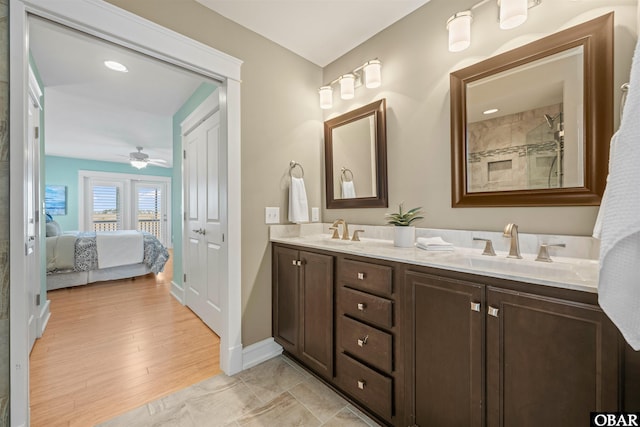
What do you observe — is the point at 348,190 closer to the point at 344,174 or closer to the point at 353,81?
the point at 344,174

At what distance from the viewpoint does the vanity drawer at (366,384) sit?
1.27m

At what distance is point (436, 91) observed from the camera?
1656 millimetres

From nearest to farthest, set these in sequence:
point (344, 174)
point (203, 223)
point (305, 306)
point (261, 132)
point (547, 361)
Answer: point (547, 361) → point (305, 306) → point (261, 132) → point (344, 174) → point (203, 223)

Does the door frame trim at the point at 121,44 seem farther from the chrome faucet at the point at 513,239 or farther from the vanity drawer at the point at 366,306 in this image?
the chrome faucet at the point at 513,239

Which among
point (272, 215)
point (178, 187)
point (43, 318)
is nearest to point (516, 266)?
point (272, 215)

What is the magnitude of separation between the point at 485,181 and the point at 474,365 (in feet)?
3.13

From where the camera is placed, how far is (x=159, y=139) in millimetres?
4918

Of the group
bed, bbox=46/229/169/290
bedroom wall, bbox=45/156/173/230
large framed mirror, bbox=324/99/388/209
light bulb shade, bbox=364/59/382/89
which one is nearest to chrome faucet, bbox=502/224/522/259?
large framed mirror, bbox=324/99/388/209

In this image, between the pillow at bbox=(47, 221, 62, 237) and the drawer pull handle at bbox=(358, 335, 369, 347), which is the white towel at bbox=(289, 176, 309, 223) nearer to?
the drawer pull handle at bbox=(358, 335, 369, 347)

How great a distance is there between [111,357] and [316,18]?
298cm

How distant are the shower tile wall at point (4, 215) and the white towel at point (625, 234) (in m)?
2.19

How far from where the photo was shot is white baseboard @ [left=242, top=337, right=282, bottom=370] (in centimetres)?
189

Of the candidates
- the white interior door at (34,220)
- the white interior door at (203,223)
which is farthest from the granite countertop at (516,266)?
the white interior door at (34,220)

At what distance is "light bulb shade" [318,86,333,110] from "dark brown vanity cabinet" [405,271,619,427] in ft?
5.45
